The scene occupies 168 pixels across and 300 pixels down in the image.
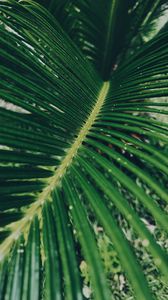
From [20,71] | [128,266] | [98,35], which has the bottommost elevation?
[128,266]

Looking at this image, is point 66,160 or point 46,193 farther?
point 66,160

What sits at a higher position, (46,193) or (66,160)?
(66,160)

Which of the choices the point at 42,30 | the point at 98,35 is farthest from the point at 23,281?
the point at 98,35

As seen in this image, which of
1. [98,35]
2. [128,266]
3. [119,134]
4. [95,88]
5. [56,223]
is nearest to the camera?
[128,266]

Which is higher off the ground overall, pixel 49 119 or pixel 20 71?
pixel 20 71

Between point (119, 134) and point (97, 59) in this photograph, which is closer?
point (119, 134)

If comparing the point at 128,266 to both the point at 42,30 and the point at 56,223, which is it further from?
the point at 42,30

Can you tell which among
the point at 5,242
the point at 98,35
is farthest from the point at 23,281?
the point at 98,35

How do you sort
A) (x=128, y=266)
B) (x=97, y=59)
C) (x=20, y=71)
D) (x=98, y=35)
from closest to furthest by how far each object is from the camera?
(x=128, y=266)
(x=20, y=71)
(x=98, y=35)
(x=97, y=59)
